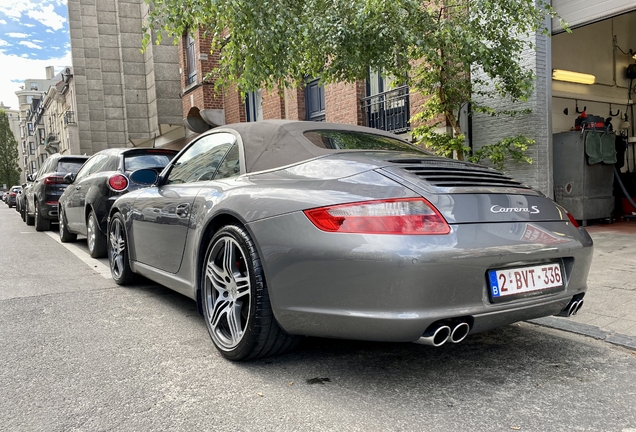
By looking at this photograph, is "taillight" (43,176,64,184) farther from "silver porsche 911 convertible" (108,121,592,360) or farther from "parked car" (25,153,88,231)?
"silver porsche 911 convertible" (108,121,592,360)

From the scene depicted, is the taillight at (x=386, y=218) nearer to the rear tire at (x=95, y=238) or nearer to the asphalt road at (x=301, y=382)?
the asphalt road at (x=301, y=382)

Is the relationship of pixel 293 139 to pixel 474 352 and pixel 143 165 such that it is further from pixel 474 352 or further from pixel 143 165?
pixel 143 165

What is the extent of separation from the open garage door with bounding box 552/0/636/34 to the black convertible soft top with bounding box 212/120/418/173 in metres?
6.17

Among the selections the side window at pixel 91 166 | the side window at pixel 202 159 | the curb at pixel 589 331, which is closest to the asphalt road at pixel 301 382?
the curb at pixel 589 331

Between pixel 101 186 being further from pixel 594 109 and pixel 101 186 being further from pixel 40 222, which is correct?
pixel 594 109

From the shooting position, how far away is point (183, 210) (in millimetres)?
3557

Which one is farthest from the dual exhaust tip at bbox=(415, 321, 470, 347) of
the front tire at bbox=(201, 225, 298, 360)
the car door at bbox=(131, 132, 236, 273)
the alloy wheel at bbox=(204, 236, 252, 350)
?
the car door at bbox=(131, 132, 236, 273)

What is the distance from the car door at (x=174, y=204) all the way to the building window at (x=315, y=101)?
9438 millimetres

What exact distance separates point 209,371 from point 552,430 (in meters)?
1.73

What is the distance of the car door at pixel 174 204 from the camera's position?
11.8 feet

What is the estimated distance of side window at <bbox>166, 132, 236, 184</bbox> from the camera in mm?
3611

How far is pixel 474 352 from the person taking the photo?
10.3ft

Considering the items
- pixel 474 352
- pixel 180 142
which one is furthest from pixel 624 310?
pixel 180 142

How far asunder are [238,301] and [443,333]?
121 centimetres
